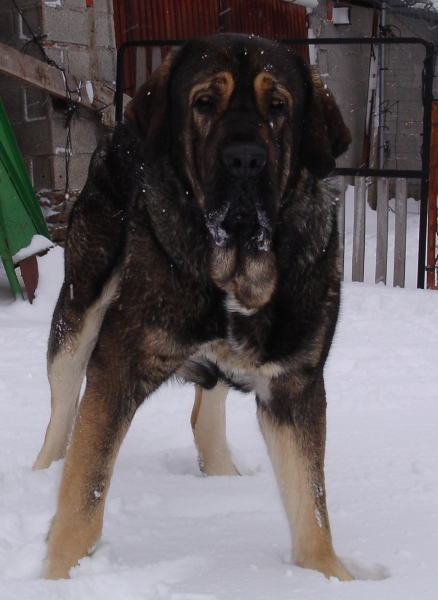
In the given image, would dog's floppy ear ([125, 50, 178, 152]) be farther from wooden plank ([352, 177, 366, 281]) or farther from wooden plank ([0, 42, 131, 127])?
wooden plank ([352, 177, 366, 281])

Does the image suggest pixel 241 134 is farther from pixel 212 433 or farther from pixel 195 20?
pixel 195 20

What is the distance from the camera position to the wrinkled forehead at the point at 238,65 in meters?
2.22

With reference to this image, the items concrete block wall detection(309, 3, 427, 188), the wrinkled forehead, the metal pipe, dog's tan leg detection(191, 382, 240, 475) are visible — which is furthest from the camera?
the metal pipe

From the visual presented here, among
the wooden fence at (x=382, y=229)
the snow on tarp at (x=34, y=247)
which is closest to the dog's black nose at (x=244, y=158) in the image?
the snow on tarp at (x=34, y=247)

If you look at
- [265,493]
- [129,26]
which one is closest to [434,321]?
[265,493]

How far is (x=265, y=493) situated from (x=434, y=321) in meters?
3.19

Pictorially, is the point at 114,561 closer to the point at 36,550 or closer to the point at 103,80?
the point at 36,550

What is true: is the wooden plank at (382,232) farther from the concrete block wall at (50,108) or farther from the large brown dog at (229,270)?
the large brown dog at (229,270)

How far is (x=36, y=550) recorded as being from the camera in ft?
7.58

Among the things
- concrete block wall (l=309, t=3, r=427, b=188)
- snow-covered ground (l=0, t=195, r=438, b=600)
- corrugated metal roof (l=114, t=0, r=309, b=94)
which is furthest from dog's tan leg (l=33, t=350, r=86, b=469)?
concrete block wall (l=309, t=3, r=427, b=188)

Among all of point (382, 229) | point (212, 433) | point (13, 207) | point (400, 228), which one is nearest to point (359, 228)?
point (382, 229)

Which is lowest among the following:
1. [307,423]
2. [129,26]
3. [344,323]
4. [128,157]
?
[344,323]

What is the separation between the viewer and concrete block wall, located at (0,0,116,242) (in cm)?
654

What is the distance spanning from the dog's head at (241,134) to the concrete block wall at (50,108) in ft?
14.0
